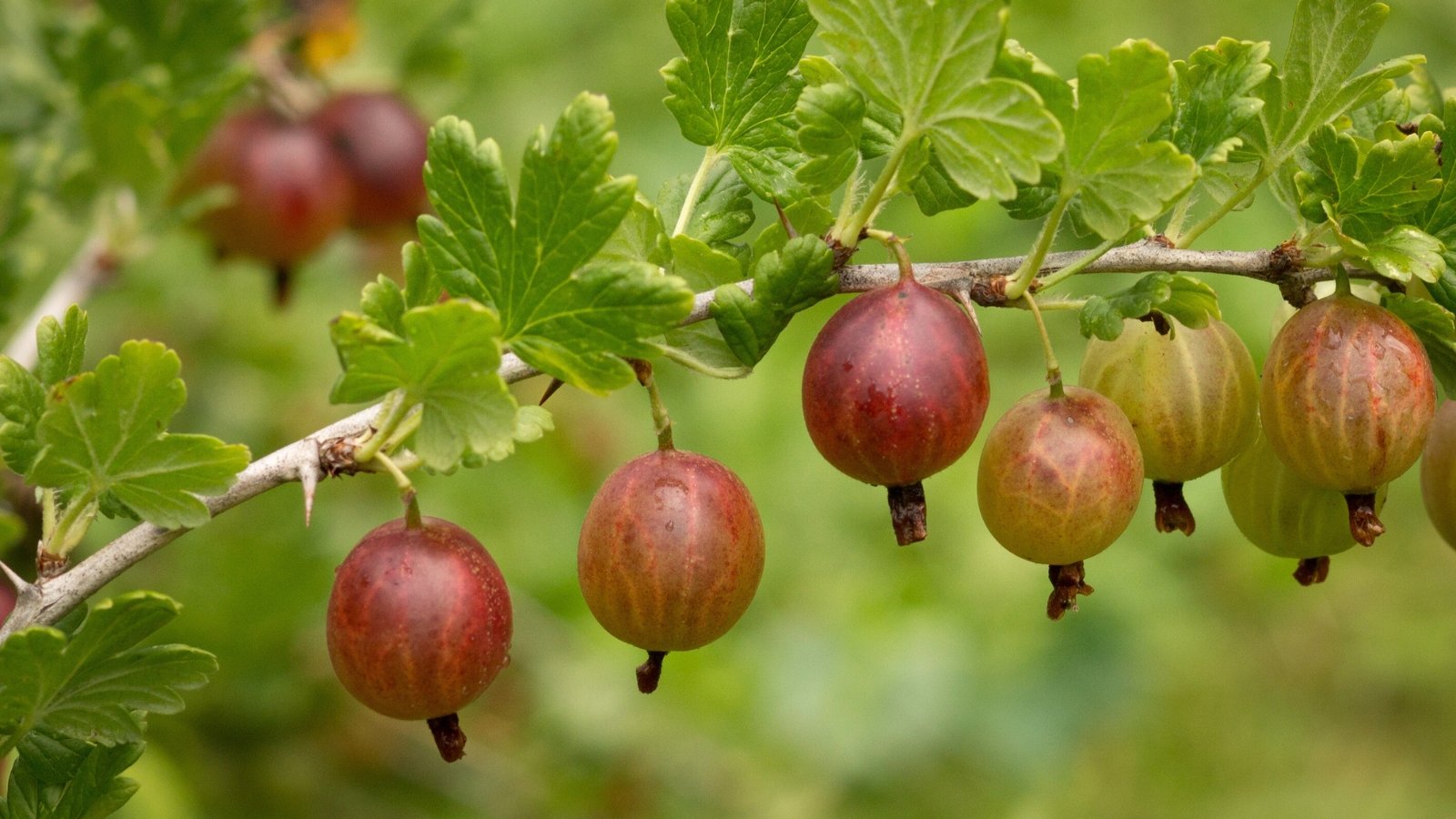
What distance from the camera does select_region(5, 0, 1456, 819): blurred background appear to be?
2443 mm

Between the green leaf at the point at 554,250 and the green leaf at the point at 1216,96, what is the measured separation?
427mm

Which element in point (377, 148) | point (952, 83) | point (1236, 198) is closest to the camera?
point (952, 83)

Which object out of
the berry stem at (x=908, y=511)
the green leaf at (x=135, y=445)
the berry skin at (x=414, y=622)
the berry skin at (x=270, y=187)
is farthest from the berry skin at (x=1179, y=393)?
the berry skin at (x=270, y=187)

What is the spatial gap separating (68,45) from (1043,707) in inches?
90.2

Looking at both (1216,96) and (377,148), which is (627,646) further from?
(1216,96)

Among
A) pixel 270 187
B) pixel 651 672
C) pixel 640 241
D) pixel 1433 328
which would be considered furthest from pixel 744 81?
pixel 270 187

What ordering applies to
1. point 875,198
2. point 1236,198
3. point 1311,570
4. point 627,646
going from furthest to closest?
point 627,646
point 1311,570
point 1236,198
point 875,198

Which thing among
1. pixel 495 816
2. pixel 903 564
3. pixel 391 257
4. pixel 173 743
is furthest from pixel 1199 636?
pixel 173 743

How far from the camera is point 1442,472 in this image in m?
1.22

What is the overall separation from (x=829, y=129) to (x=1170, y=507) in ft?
1.54

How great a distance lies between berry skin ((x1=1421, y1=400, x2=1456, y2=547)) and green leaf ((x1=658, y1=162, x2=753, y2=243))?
64 centimetres

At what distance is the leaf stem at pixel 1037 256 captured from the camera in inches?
39.4

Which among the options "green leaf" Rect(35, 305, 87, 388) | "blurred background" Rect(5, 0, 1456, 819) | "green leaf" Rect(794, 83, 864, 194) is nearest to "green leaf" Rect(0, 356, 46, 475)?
"green leaf" Rect(35, 305, 87, 388)

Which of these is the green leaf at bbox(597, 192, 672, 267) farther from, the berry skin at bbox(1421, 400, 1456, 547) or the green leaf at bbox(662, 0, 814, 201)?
the berry skin at bbox(1421, 400, 1456, 547)
